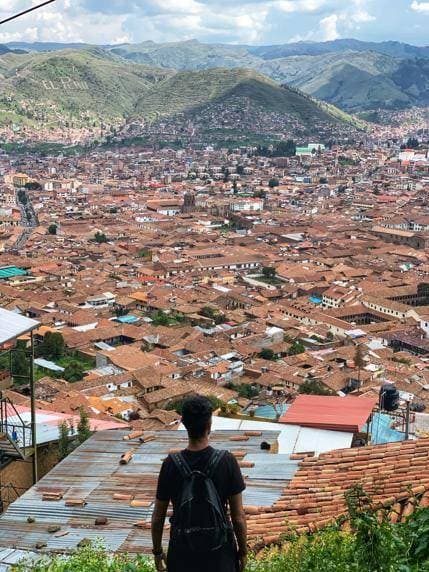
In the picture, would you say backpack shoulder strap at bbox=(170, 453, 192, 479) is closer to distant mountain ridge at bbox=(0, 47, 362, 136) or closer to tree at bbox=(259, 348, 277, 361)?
tree at bbox=(259, 348, 277, 361)

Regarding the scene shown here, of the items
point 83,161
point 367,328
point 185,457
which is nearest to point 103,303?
point 367,328

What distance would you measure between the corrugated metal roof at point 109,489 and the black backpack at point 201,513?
4.95 ft

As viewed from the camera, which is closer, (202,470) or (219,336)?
(202,470)

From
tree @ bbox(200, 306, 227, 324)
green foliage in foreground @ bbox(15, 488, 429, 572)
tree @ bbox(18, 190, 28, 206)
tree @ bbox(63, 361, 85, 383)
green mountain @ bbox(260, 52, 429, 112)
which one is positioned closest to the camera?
green foliage in foreground @ bbox(15, 488, 429, 572)

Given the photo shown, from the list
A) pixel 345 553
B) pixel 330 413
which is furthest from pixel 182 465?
pixel 330 413

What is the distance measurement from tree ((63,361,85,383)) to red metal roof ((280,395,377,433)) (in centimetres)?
819

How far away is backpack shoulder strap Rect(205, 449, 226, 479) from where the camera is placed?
1.81 m

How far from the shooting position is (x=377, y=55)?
150 m

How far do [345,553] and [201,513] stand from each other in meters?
0.80

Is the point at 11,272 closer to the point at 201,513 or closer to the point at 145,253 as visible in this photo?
the point at 201,513

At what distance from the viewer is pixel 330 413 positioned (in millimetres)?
5613

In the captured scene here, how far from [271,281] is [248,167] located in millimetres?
34215

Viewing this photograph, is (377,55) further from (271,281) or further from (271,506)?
(271,506)

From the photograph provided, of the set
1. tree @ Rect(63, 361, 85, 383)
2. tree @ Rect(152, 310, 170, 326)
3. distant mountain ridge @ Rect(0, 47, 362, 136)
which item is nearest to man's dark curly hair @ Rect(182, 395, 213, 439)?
tree @ Rect(63, 361, 85, 383)
